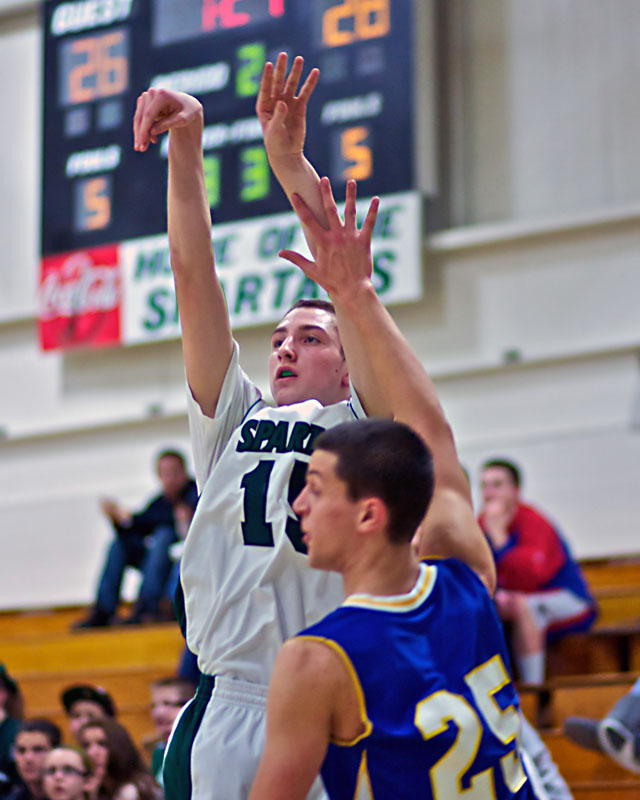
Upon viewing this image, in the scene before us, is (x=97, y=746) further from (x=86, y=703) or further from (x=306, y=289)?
(x=306, y=289)

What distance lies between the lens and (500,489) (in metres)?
6.64

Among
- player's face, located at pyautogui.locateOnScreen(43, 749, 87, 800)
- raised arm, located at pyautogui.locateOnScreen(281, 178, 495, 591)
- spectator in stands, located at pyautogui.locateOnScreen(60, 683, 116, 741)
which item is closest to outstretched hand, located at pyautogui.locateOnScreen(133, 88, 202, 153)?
raised arm, located at pyautogui.locateOnScreen(281, 178, 495, 591)

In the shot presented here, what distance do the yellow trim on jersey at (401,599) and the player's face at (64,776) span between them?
3.52 metres

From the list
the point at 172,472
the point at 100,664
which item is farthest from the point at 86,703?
the point at 172,472

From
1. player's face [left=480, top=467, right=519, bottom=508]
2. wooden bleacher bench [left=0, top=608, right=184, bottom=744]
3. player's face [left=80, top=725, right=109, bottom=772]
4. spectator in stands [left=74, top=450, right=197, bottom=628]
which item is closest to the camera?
player's face [left=80, top=725, right=109, bottom=772]

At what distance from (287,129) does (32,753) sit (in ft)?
12.6

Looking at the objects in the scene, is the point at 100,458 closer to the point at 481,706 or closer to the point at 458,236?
the point at 458,236

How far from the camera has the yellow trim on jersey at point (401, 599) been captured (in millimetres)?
2127

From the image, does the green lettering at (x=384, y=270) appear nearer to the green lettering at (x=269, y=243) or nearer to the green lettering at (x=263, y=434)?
the green lettering at (x=269, y=243)

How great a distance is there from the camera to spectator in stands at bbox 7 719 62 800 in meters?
5.80

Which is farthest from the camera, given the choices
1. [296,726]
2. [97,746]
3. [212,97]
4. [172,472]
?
[212,97]

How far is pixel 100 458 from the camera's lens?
34.6 feet

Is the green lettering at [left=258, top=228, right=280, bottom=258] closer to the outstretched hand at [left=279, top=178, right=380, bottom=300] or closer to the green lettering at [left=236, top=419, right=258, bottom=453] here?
the green lettering at [left=236, top=419, right=258, bottom=453]

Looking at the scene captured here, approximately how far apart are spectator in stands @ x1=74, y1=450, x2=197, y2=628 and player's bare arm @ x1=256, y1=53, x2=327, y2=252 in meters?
4.97
